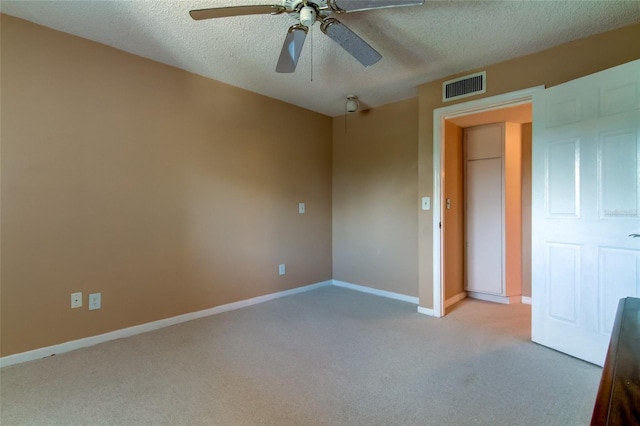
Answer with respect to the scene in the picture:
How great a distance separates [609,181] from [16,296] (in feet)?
13.0

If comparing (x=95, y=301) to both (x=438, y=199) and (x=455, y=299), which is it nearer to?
(x=438, y=199)

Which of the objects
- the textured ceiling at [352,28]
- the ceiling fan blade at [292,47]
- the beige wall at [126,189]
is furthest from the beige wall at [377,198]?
the ceiling fan blade at [292,47]

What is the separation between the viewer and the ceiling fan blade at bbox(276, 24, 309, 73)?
6.11ft

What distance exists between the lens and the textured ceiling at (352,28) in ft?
6.57

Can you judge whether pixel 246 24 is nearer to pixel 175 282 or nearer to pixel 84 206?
pixel 84 206

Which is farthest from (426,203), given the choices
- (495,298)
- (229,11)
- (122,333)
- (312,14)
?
(122,333)

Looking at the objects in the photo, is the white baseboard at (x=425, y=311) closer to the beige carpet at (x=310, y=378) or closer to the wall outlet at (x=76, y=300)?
the beige carpet at (x=310, y=378)

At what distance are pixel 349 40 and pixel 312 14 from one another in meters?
0.28

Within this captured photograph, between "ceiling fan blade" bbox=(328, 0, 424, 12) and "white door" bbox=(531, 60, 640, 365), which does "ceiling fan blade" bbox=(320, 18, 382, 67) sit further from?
"white door" bbox=(531, 60, 640, 365)

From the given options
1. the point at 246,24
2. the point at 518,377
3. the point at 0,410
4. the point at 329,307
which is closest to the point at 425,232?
the point at 329,307

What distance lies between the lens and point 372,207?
4.04m

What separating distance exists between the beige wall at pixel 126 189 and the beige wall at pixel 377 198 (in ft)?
0.63

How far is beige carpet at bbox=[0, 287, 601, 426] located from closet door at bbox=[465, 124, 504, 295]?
0.85 m

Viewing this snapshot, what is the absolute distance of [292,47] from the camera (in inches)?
78.4
